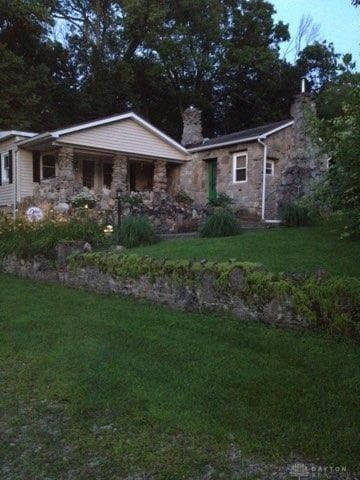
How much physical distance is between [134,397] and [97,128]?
14967mm

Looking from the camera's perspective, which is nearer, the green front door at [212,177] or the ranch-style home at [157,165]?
the ranch-style home at [157,165]

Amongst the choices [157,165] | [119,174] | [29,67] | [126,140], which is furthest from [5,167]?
[29,67]

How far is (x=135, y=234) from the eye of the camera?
9.67 m

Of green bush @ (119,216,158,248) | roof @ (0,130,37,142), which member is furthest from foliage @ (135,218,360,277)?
roof @ (0,130,37,142)

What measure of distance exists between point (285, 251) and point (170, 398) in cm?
418

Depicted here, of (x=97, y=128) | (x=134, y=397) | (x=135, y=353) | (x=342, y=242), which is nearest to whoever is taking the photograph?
(x=134, y=397)

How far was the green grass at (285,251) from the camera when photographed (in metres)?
5.82

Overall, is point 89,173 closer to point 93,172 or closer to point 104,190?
point 93,172

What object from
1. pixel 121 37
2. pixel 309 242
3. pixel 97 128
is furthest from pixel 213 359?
pixel 121 37

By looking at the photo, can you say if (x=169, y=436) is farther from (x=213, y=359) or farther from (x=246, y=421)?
(x=213, y=359)

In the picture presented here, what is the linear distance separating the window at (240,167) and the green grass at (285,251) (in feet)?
26.3

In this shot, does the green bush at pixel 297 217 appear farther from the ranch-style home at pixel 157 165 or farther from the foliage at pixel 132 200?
the foliage at pixel 132 200

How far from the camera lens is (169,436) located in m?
2.98

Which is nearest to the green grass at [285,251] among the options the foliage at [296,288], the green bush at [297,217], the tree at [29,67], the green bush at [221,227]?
the foliage at [296,288]
